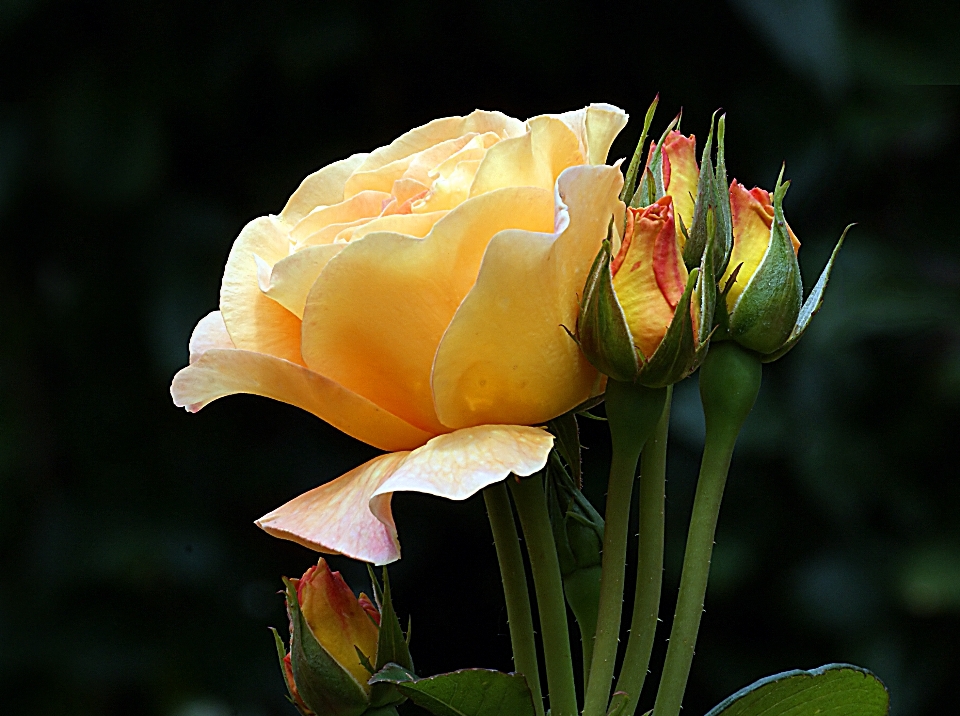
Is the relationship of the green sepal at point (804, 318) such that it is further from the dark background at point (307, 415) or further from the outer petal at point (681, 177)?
the dark background at point (307, 415)

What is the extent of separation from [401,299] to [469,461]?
0.06m

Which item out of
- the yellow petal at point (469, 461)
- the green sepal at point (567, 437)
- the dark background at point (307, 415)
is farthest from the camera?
the dark background at point (307, 415)

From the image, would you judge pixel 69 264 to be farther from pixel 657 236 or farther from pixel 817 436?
pixel 657 236

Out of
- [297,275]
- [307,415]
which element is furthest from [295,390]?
[307,415]

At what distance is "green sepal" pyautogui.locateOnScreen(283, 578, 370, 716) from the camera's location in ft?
1.24

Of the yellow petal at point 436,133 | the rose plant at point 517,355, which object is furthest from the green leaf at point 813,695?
the yellow petal at point 436,133

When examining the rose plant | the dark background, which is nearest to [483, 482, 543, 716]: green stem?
the rose plant

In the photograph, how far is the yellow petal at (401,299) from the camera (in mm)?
332

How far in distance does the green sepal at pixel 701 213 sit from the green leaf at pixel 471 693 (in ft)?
0.47

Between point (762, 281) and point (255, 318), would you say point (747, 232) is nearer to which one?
point (762, 281)

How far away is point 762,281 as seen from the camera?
1.19 feet

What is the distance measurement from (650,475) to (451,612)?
0.77 m

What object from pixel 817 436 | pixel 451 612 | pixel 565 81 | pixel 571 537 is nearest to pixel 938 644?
pixel 817 436

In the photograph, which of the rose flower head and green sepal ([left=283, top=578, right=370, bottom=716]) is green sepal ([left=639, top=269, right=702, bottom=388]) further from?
green sepal ([left=283, top=578, right=370, bottom=716])
